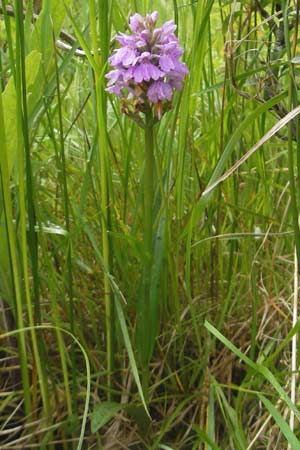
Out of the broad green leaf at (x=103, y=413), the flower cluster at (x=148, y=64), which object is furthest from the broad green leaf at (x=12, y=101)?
the broad green leaf at (x=103, y=413)

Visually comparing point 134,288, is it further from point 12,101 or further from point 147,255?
point 12,101

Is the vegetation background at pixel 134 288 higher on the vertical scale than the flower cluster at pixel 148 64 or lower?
lower

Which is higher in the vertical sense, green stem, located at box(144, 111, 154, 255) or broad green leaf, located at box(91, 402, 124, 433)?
green stem, located at box(144, 111, 154, 255)

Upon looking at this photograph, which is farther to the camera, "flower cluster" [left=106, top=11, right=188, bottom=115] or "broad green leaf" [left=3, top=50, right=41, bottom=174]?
"broad green leaf" [left=3, top=50, right=41, bottom=174]

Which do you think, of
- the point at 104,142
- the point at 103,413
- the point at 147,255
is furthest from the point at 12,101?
the point at 103,413

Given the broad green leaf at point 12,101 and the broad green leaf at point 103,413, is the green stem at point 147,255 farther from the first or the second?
the broad green leaf at point 12,101

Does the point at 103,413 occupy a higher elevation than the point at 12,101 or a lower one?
lower

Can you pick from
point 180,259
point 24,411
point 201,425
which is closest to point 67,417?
point 24,411

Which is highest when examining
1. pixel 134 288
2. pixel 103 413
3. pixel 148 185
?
pixel 148 185

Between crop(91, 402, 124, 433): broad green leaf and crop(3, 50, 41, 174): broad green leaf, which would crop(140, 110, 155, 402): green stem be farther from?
crop(3, 50, 41, 174): broad green leaf

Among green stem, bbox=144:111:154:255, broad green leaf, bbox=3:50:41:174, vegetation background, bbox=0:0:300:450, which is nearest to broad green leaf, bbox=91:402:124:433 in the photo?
vegetation background, bbox=0:0:300:450
